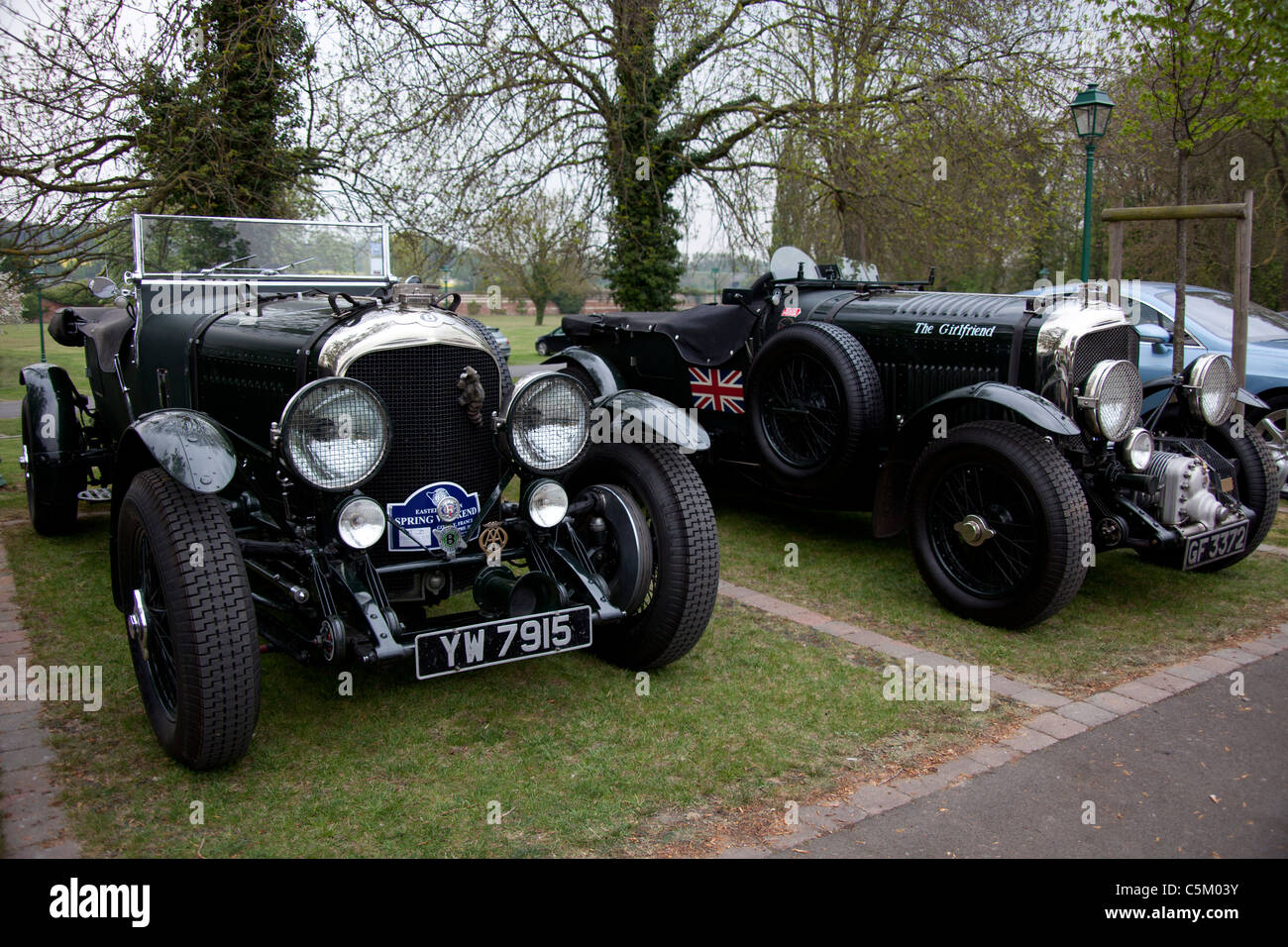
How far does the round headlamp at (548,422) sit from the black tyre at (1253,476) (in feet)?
13.1

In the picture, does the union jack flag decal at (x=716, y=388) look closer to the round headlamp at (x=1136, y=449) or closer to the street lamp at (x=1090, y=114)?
the round headlamp at (x=1136, y=449)

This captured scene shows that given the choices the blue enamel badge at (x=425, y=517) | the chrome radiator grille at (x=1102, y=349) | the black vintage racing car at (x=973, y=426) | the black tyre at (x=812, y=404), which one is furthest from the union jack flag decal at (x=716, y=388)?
the blue enamel badge at (x=425, y=517)

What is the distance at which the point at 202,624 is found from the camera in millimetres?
3166

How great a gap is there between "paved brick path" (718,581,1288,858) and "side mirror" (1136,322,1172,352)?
13.3 ft

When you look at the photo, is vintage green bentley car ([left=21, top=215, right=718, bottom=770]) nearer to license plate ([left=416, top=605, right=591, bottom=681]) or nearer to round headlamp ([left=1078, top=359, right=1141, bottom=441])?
license plate ([left=416, top=605, right=591, bottom=681])

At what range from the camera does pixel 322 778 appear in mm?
3385

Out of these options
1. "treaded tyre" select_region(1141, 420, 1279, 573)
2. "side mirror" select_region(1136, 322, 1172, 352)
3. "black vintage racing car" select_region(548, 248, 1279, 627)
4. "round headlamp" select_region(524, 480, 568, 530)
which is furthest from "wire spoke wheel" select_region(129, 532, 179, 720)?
"side mirror" select_region(1136, 322, 1172, 352)

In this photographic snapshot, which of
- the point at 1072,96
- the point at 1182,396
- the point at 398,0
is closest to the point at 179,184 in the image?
the point at 398,0

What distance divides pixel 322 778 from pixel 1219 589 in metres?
5.04

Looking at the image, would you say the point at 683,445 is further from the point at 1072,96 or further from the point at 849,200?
the point at 1072,96

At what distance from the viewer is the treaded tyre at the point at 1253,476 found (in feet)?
19.1

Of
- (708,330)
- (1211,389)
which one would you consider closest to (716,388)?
(708,330)

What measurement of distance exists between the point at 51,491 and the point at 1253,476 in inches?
291

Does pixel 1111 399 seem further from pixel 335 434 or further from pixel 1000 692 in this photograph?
pixel 335 434
